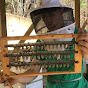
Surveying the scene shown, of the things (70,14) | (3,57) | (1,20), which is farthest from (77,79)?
(1,20)

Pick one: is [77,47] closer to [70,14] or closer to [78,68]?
[78,68]

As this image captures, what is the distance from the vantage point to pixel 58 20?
1.26 meters

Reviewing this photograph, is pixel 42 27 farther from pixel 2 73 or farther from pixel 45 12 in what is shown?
pixel 2 73

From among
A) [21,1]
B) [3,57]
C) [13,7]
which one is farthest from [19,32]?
[3,57]

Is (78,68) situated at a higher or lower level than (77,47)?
lower

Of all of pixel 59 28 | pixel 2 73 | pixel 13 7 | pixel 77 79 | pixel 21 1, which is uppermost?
pixel 21 1

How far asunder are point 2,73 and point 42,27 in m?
0.63

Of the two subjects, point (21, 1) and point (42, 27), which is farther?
point (21, 1)

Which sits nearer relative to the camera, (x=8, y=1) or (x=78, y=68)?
(x=78, y=68)

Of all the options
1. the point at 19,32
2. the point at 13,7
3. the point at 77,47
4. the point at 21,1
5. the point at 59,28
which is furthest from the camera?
the point at 21,1

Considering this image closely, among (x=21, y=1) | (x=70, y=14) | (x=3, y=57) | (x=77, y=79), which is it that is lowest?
(x=77, y=79)

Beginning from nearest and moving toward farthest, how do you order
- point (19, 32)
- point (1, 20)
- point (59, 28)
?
point (59, 28)
point (1, 20)
point (19, 32)

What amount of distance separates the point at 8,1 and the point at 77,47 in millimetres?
6276

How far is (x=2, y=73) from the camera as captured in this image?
1119 millimetres
